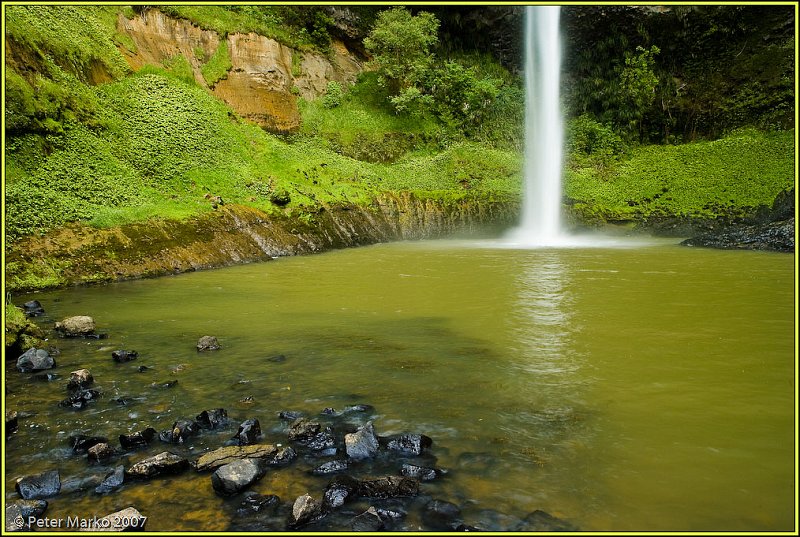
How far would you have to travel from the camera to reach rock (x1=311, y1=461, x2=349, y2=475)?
11.8ft

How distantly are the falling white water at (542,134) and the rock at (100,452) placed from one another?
68.8ft

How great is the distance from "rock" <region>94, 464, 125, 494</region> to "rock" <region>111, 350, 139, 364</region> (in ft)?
10.3

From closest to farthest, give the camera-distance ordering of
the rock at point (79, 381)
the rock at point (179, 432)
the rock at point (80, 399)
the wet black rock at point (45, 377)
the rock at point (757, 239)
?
the rock at point (179, 432), the rock at point (80, 399), the rock at point (79, 381), the wet black rock at point (45, 377), the rock at point (757, 239)

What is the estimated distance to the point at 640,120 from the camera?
32.2 metres

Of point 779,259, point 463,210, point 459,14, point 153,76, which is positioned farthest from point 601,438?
point 459,14

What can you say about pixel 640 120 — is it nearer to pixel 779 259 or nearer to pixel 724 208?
pixel 724 208

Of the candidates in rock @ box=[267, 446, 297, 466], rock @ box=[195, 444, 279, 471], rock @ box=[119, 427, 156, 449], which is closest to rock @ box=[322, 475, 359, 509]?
rock @ box=[267, 446, 297, 466]

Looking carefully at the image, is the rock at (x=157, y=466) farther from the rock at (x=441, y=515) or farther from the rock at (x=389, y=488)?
the rock at (x=441, y=515)

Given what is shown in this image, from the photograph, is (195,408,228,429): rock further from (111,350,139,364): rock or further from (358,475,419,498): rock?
(111,350,139,364): rock

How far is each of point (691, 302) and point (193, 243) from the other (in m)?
13.6

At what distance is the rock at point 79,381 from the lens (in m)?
5.28

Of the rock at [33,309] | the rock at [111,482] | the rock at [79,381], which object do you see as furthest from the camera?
the rock at [33,309]

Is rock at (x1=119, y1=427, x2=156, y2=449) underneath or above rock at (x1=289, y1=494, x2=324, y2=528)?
above

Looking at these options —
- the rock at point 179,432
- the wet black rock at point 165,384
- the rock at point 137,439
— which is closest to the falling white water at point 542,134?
the wet black rock at point 165,384
